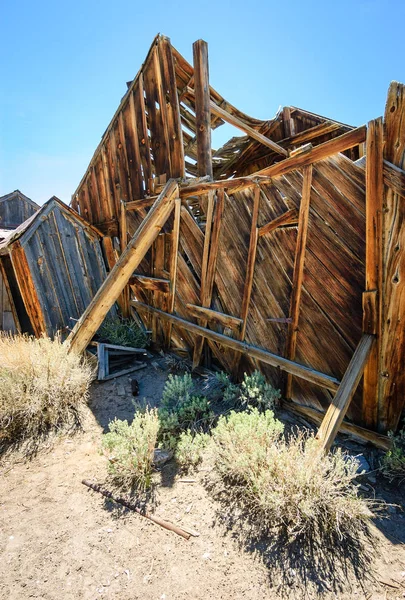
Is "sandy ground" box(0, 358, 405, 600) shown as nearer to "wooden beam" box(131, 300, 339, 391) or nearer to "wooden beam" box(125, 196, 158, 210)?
"wooden beam" box(131, 300, 339, 391)

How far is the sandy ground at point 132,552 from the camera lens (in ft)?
6.84

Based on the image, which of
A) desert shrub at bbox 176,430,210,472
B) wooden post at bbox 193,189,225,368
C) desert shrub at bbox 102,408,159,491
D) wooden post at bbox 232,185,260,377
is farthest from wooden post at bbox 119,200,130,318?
desert shrub at bbox 176,430,210,472

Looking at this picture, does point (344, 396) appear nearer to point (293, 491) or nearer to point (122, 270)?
point (293, 491)

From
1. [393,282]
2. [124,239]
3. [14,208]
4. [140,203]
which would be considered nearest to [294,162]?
[393,282]

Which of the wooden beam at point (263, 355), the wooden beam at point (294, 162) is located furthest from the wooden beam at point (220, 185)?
the wooden beam at point (263, 355)

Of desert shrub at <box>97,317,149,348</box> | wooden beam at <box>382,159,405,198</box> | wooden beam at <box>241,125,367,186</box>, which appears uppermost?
wooden beam at <box>241,125,367,186</box>

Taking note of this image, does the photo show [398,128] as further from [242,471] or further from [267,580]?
[267,580]

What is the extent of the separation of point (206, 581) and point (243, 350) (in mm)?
2556

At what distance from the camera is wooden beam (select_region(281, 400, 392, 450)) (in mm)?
3113

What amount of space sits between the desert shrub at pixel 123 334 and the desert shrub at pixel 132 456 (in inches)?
113

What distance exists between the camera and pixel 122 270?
16.7ft

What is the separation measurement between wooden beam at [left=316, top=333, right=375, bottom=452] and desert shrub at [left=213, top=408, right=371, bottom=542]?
139 mm

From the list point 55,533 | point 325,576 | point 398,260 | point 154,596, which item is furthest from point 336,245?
point 55,533

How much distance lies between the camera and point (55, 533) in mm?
2574
